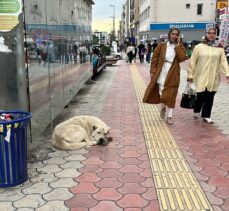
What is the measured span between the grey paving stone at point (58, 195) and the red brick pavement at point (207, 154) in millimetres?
1468

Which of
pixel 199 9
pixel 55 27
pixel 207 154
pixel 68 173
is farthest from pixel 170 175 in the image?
pixel 199 9

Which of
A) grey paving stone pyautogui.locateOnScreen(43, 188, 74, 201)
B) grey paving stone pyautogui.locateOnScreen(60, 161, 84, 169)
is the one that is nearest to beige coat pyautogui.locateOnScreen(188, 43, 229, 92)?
grey paving stone pyautogui.locateOnScreen(60, 161, 84, 169)

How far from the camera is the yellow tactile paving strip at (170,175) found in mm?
3588

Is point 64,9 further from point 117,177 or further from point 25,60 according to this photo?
point 117,177

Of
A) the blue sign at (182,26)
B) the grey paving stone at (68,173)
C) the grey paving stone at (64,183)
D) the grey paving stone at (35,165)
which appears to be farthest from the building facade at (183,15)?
the grey paving stone at (64,183)

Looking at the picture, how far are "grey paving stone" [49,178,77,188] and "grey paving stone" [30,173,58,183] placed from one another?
0.09 m

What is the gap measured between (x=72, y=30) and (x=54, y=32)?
7.88 ft

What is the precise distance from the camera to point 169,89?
22.4 feet

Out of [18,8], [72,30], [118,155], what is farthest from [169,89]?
[18,8]

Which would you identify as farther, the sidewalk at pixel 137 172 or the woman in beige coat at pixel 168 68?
the woman in beige coat at pixel 168 68

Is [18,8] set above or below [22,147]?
above

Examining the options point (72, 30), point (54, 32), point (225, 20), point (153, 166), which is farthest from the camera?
point (225, 20)

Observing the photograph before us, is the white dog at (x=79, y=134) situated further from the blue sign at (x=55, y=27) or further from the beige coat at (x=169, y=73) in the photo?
the beige coat at (x=169, y=73)

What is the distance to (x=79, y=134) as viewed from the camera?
5359mm
